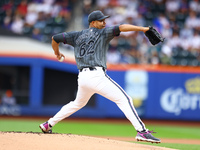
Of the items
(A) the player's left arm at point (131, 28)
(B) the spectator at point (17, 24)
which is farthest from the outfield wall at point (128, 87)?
(A) the player's left arm at point (131, 28)

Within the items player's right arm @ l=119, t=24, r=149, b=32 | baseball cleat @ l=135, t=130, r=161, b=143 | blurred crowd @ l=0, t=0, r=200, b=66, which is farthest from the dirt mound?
blurred crowd @ l=0, t=0, r=200, b=66

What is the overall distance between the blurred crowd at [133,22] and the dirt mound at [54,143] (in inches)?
320

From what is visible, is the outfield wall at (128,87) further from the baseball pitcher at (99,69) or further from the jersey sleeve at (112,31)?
the jersey sleeve at (112,31)

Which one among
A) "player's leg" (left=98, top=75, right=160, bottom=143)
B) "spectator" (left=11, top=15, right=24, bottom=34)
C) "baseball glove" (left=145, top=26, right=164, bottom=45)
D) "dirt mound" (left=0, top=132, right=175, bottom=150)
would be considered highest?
"spectator" (left=11, top=15, right=24, bottom=34)

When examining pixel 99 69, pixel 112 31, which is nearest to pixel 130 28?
pixel 112 31

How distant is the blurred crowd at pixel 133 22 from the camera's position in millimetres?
13617

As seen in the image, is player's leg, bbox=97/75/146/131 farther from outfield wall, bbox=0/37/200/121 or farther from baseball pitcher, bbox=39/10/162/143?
outfield wall, bbox=0/37/200/121

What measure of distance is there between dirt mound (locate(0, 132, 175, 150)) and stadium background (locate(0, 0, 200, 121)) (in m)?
7.25

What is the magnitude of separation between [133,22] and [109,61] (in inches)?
89.6

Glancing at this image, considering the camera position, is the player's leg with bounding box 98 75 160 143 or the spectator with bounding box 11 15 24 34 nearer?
the player's leg with bounding box 98 75 160 143

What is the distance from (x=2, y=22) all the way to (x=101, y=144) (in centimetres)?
1074

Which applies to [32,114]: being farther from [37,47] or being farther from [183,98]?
[183,98]

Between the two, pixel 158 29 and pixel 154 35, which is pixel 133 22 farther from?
pixel 154 35

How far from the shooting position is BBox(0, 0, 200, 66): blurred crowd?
13617 mm
